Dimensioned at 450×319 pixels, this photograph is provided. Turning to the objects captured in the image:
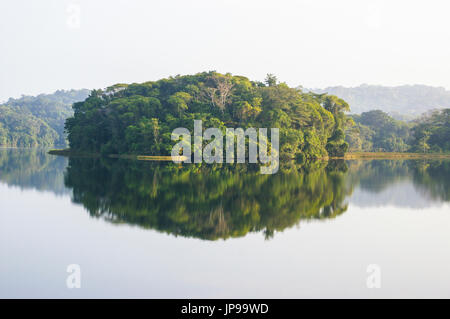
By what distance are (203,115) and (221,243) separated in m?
31.0

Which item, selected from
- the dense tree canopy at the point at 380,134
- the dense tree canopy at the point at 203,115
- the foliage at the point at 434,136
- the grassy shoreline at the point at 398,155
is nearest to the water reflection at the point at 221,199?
the dense tree canopy at the point at 203,115

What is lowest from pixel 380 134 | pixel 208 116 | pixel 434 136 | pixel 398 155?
pixel 398 155

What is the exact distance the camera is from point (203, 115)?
126 ft

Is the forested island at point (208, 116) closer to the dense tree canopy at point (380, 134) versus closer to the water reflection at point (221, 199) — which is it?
the dense tree canopy at point (380, 134)

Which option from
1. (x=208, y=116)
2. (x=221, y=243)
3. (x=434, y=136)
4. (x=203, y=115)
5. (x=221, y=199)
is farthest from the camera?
(x=434, y=136)

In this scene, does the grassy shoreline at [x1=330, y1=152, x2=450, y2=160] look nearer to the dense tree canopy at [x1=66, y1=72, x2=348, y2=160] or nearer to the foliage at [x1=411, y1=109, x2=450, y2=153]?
the foliage at [x1=411, y1=109, x2=450, y2=153]

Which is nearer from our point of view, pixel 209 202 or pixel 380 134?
pixel 209 202

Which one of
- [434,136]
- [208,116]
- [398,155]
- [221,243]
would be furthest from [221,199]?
[434,136]

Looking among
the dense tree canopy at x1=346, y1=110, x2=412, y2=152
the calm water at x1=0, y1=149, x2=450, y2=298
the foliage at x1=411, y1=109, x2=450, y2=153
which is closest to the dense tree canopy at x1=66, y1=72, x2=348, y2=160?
the foliage at x1=411, y1=109, x2=450, y2=153

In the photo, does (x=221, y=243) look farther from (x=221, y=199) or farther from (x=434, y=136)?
(x=434, y=136)

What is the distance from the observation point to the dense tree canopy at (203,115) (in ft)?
127

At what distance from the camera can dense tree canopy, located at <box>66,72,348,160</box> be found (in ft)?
127

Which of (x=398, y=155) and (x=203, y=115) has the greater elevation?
(x=203, y=115)

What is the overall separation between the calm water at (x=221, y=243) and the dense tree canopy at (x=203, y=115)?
23.9m
